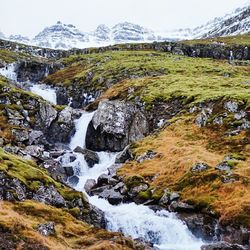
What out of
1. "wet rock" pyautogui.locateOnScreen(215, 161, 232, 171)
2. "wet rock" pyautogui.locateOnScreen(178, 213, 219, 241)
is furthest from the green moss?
"wet rock" pyautogui.locateOnScreen(178, 213, 219, 241)

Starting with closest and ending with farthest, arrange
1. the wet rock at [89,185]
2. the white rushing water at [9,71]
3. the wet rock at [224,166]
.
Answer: the wet rock at [224,166]
the wet rock at [89,185]
the white rushing water at [9,71]

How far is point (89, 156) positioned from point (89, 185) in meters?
10.2

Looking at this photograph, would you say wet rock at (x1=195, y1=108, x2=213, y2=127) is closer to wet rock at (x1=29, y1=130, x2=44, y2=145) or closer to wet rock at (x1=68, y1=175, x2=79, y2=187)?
wet rock at (x1=68, y1=175, x2=79, y2=187)

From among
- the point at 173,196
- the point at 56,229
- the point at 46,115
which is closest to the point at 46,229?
the point at 56,229

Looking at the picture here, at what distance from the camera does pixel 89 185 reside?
2035 inches

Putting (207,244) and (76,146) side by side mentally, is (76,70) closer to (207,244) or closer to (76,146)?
(76,146)

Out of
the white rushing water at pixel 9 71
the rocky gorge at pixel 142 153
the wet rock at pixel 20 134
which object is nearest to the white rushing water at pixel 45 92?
the rocky gorge at pixel 142 153

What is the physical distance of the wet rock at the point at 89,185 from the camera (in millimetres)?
50891

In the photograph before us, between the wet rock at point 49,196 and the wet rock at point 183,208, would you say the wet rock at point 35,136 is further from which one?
the wet rock at point 183,208

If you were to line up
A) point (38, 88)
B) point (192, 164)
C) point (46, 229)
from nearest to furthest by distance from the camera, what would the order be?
point (46, 229)
point (192, 164)
point (38, 88)

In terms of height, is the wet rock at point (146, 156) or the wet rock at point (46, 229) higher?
the wet rock at point (46, 229)

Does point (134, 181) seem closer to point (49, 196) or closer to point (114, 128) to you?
point (49, 196)

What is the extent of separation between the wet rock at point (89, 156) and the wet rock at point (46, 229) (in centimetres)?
2834

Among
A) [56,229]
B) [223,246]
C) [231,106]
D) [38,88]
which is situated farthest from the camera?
[38,88]
